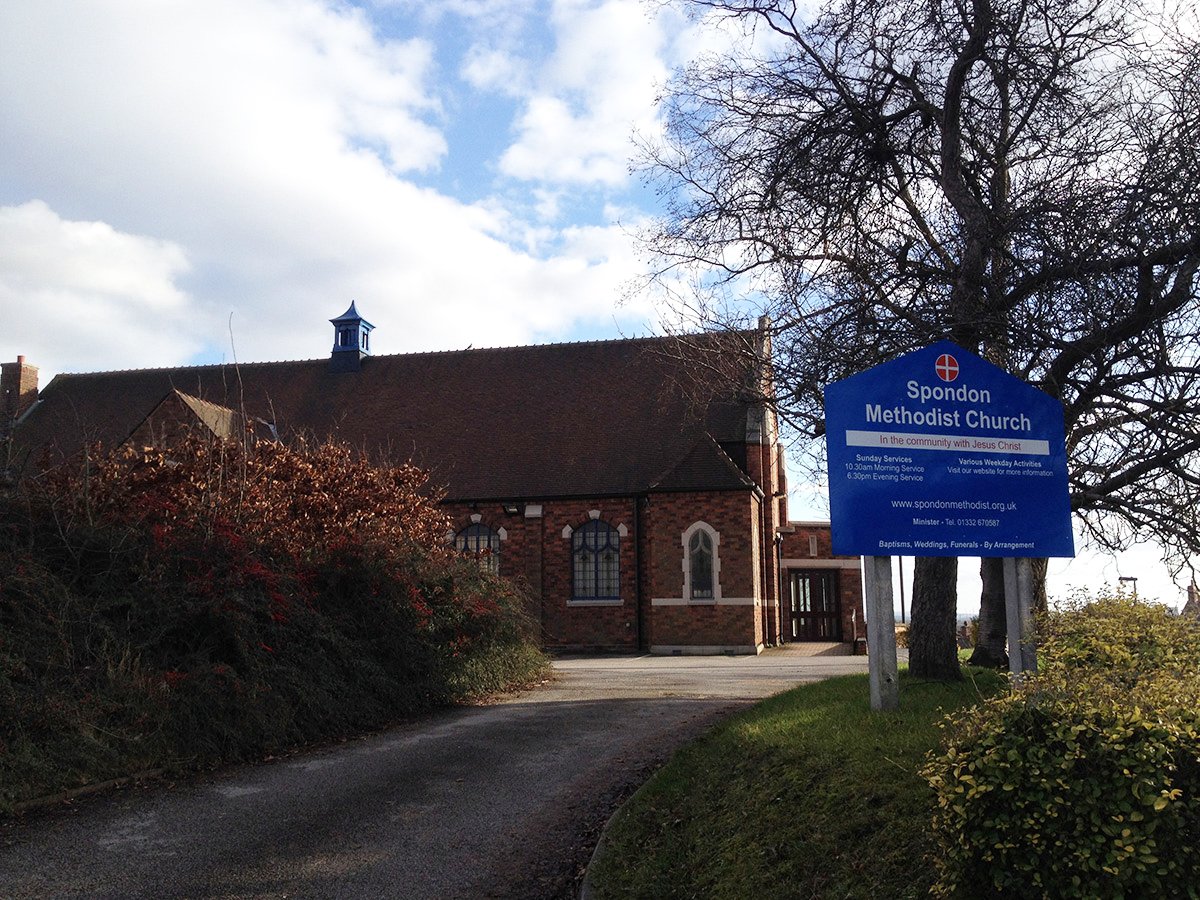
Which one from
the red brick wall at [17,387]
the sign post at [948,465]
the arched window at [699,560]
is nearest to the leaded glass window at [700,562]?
the arched window at [699,560]

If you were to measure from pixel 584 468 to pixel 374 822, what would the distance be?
2161cm

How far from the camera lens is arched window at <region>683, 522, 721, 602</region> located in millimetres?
26641

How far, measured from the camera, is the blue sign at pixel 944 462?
26.6ft

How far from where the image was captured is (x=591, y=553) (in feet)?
92.0

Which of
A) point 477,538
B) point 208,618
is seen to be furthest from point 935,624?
point 477,538

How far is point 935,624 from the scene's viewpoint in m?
10.8

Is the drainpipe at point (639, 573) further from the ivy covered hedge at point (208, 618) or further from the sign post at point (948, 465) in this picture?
the sign post at point (948, 465)

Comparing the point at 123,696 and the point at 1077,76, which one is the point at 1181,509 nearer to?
the point at 1077,76

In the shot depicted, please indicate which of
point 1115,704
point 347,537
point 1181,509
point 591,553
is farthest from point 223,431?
point 1115,704

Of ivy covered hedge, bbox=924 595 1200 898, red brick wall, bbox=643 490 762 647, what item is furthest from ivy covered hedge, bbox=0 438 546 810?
red brick wall, bbox=643 490 762 647

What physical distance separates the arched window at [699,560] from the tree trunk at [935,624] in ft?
50.7

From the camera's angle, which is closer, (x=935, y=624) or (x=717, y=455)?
(x=935, y=624)

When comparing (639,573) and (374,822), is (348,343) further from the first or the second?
(374,822)

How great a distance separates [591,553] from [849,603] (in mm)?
9951
